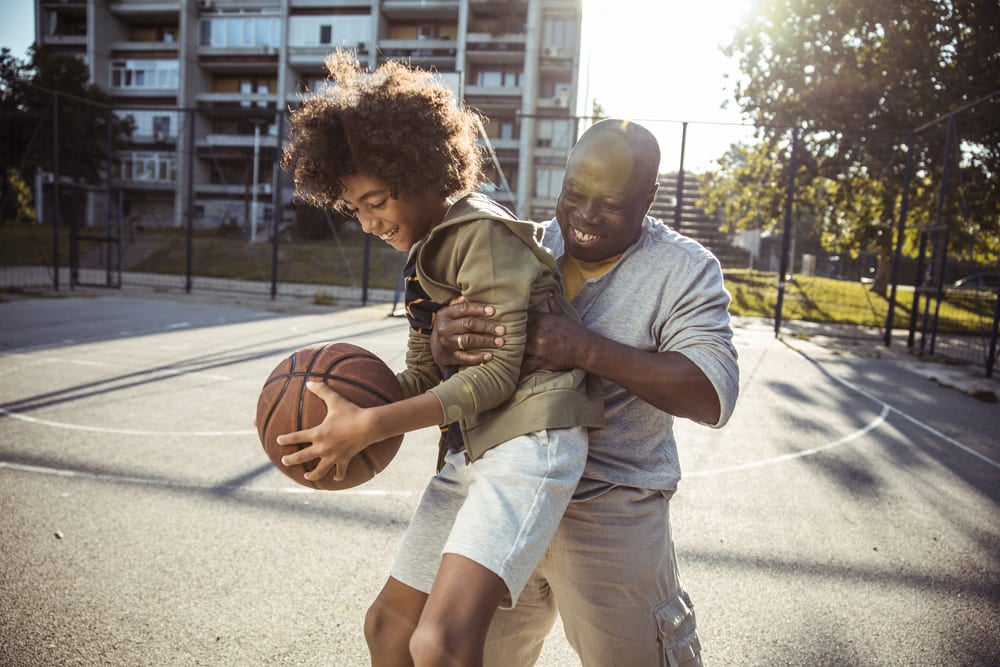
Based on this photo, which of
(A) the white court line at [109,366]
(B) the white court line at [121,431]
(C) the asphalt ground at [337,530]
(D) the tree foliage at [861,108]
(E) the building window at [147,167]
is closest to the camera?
(C) the asphalt ground at [337,530]

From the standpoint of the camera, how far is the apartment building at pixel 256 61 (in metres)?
34.7

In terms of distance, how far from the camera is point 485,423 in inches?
64.0

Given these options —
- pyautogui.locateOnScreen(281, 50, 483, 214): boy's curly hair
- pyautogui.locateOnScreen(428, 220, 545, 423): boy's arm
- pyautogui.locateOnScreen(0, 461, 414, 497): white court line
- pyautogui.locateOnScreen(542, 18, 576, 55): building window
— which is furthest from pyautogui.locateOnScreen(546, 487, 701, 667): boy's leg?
pyautogui.locateOnScreen(542, 18, 576, 55): building window

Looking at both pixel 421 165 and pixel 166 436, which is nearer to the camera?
pixel 421 165

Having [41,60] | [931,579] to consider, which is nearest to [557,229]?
[931,579]

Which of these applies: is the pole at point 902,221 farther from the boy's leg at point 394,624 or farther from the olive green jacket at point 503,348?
the boy's leg at point 394,624

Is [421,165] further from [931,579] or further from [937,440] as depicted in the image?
[937,440]

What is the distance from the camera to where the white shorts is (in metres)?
1.43

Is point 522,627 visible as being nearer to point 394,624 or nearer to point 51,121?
point 394,624

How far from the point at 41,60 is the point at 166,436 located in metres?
40.0

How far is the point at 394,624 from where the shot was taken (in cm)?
165

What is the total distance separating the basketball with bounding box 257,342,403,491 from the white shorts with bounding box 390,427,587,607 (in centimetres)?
31

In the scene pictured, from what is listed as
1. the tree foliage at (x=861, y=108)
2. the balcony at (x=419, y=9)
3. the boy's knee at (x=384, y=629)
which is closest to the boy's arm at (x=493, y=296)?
the boy's knee at (x=384, y=629)

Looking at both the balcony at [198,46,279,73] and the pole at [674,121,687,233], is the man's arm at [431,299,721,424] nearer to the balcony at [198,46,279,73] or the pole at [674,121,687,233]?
the pole at [674,121,687,233]
